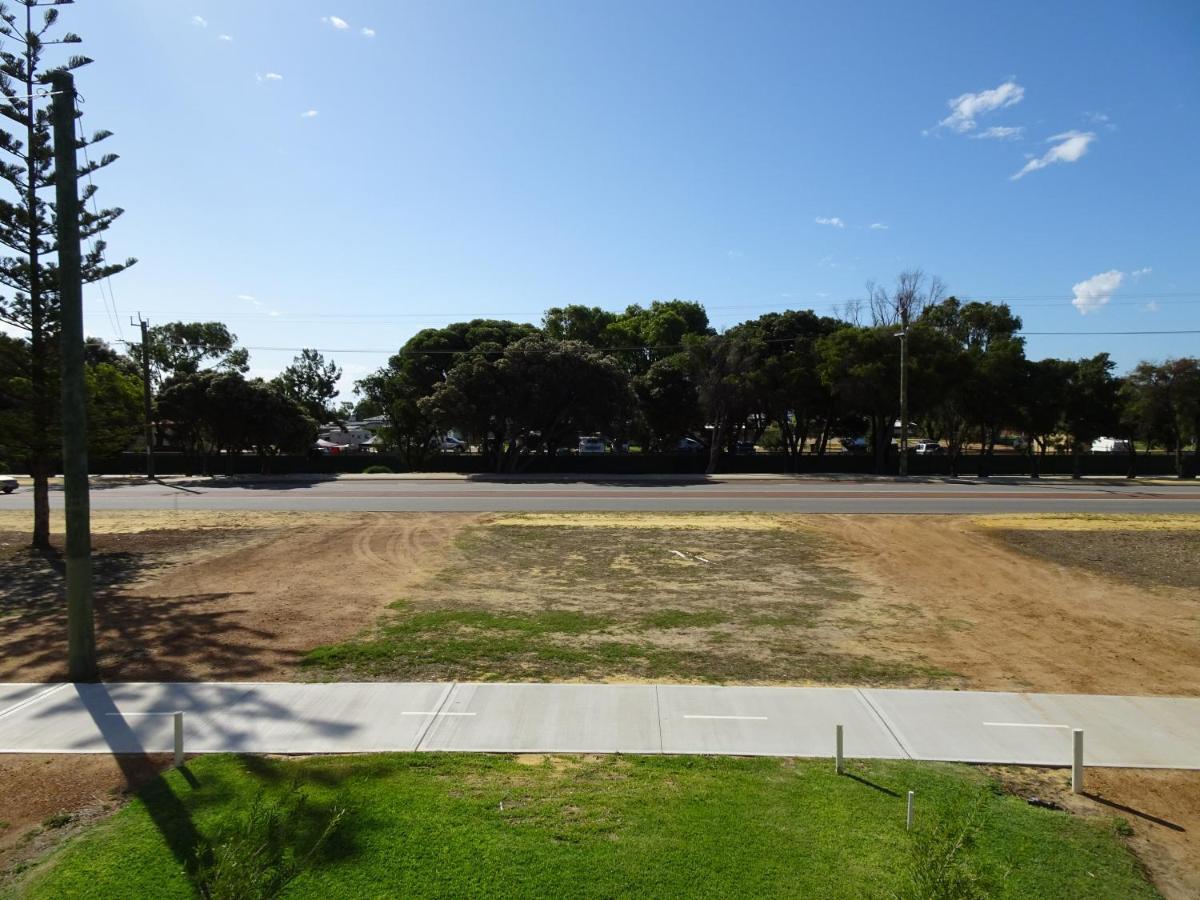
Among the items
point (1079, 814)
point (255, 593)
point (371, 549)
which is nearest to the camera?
point (1079, 814)

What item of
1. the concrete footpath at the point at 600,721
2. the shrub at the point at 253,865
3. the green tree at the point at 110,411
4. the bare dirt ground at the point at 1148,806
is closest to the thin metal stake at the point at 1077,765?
the bare dirt ground at the point at 1148,806

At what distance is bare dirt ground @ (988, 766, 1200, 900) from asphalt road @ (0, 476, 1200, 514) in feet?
63.9

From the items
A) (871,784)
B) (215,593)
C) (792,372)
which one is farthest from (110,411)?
(792,372)

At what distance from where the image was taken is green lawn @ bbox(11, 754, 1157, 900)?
4.71 meters

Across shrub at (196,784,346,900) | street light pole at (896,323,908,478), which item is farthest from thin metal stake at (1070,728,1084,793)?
street light pole at (896,323,908,478)

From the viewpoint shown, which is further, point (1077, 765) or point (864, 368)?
point (864, 368)

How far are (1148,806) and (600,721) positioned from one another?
14.9 ft

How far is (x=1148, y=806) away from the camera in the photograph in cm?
586

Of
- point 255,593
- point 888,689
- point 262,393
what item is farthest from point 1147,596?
point 262,393

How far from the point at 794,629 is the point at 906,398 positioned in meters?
32.3

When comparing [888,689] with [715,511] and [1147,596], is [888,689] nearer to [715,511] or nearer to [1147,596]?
[1147,596]

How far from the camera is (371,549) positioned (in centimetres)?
1803

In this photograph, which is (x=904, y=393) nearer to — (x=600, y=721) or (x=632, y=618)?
(x=632, y=618)

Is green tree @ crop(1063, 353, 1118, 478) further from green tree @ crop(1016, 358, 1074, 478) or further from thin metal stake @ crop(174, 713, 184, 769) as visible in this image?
thin metal stake @ crop(174, 713, 184, 769)
